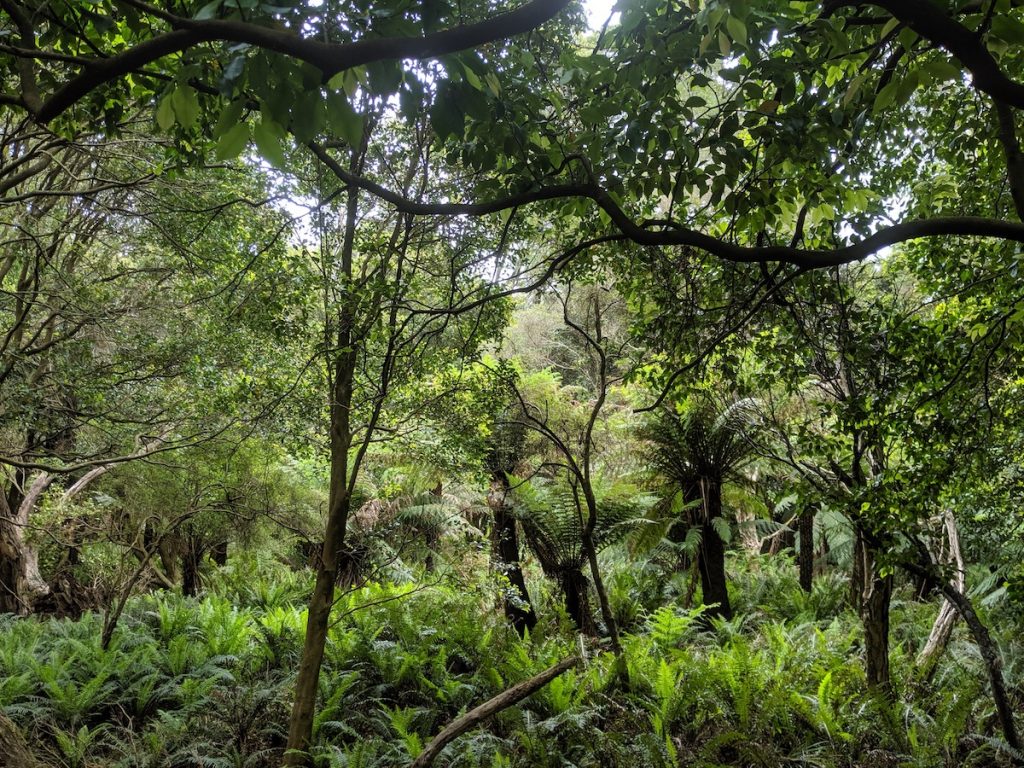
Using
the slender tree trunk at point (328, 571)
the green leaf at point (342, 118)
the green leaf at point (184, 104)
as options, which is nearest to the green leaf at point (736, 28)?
the green leaf at point (342, 118)

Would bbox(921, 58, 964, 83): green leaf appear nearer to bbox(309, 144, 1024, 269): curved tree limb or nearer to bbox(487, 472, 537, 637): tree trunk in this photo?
bbox(309, 144, 1024, 269): curved tree limb

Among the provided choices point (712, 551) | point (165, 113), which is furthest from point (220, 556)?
point (165, 113)

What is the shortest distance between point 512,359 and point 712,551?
4435mm

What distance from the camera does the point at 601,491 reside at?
889 centimetres

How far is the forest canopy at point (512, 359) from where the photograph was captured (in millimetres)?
1762

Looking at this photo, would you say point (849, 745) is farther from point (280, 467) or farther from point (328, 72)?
point (280, 467)

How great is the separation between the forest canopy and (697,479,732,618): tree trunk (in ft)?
0.16

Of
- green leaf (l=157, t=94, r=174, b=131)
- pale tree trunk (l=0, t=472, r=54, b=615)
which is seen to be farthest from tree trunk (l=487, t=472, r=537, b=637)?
green leaf (l=157, t=94, r=174, b=131)

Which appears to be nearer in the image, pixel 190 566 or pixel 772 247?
pixel 772 247

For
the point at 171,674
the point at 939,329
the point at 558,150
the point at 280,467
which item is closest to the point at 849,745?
the point at 939,329

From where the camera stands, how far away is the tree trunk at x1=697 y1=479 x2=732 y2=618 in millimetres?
8734

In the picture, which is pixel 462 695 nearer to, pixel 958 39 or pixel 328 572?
pixel 328 572

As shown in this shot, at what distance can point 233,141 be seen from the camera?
1.16 m

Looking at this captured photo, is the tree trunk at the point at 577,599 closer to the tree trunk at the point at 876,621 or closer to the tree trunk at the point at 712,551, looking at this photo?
the tree trunk at the point at 712,551
